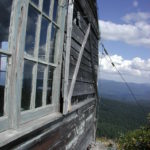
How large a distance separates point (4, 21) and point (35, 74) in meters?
0.74

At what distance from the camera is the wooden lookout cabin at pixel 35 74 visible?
208 centimetres

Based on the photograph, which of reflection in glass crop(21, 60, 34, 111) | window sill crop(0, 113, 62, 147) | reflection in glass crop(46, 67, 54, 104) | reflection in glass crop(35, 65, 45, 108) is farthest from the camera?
reflection in glass crop(46, 67, 54, 104)

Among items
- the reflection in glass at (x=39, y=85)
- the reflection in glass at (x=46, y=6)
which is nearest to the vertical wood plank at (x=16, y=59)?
the reflection in glass at (x=39, y=85)

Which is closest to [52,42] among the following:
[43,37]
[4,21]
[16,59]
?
[43,37]

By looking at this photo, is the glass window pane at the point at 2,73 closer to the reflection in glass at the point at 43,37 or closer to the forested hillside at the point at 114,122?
the reflection in glass at the point at 43,37

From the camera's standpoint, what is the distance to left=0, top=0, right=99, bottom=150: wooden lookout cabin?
6.82 feet

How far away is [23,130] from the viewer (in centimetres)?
221

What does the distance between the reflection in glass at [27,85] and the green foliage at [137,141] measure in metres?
4.69

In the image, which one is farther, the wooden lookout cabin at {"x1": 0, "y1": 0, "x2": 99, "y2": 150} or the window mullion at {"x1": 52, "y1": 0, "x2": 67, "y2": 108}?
the window mullion at {"x1": 52, "y1": 0, "x2": 67, "y2": 108}

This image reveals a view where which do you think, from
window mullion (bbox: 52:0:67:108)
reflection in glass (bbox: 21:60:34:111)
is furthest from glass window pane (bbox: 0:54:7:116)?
window mullion (bbox: 52:0:67:108)

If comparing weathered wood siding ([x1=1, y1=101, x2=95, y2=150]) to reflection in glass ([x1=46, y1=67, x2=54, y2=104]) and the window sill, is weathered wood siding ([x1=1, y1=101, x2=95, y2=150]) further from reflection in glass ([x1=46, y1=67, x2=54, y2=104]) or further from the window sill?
reflection in glass ([x1=46, y1=67, x2=54, y2=104])

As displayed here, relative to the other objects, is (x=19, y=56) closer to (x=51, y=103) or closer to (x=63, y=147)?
(x=51, y=103)

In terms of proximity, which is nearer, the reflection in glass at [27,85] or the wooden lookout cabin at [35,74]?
the wooden lookout cabin at [35,74]

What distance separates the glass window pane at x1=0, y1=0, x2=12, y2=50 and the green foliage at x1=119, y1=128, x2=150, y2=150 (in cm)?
526
